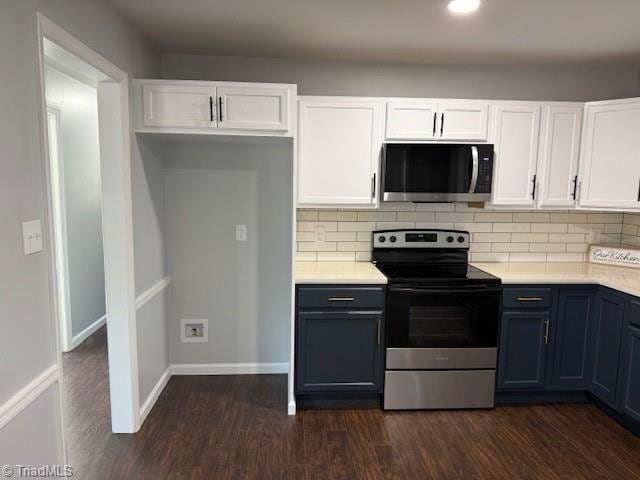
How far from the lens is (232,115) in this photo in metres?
2.48

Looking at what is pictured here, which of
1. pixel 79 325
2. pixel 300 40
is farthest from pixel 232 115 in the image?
pixel 79 325

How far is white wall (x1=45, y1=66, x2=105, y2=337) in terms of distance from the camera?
11.8 feet

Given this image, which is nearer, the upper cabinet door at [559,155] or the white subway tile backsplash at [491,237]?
the upper cabinet door at [559,155]

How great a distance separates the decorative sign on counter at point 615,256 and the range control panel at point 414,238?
1.13 m

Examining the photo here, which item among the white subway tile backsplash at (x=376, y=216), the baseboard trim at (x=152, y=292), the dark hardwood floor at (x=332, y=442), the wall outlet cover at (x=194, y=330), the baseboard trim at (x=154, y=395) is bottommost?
the dark hardwood floor at (x=332, y=442)

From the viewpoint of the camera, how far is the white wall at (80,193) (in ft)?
11.8

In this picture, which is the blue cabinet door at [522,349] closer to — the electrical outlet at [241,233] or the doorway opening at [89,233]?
the electrical outlet at [241,233]

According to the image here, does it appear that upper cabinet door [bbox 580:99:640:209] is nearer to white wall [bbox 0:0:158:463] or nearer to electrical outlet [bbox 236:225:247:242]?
electrical outlet [bbox 236:225:247:242]

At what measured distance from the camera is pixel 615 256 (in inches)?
124

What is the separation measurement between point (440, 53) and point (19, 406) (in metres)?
2.98

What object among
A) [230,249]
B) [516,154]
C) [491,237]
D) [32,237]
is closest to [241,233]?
[230,249]

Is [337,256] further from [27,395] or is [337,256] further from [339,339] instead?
[27,395]

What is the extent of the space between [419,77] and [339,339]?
79.5 inches

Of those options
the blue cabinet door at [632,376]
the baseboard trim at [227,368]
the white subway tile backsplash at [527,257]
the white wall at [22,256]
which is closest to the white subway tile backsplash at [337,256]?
the baseboard trim at [227,368]
